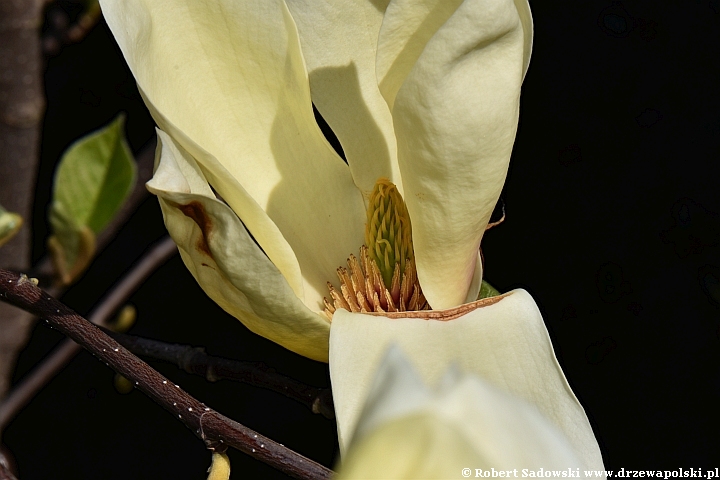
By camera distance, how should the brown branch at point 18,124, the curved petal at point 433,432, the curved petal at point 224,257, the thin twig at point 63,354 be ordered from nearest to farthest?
the curved petal at point 433,432 < the curved petal at point 224,257 < the brown branch at point 18,124 < the thin twig at point 63,354

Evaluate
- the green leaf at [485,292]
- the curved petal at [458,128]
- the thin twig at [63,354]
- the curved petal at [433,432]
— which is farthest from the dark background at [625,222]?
the curved petal at [433,432]

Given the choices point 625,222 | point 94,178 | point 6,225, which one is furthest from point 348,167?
point 625,222

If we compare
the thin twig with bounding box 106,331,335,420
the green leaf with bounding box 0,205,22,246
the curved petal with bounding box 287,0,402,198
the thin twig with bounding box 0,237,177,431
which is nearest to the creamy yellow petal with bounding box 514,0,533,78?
the curved petal with bounding box 287,0,402,198

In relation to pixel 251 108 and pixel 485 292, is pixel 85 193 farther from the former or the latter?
pixel 485 292

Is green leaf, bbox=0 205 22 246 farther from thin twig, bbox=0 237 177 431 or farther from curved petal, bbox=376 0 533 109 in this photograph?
curved petal, bbox=376 0 533 109

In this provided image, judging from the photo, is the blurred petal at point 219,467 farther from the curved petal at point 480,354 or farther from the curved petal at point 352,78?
the curved petal at point 352,78

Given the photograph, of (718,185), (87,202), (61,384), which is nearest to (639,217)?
(718,185)
